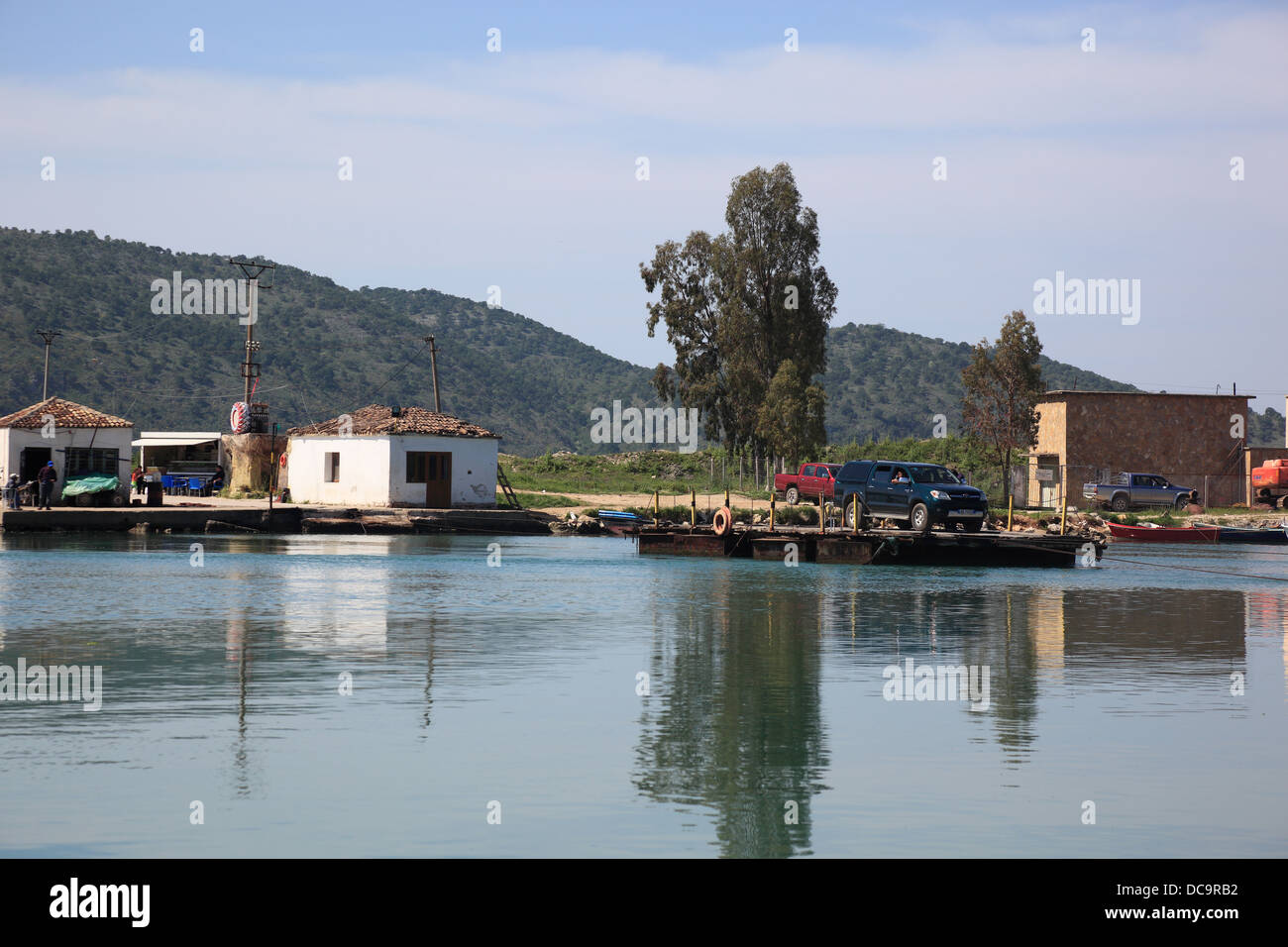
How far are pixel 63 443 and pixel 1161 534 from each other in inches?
1809

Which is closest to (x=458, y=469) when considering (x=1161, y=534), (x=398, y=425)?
(x=398, y=425)

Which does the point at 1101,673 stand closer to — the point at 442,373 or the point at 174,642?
the point at 174,642

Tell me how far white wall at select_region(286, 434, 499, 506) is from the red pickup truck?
13300mm

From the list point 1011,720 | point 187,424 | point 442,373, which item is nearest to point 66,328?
point 187,424

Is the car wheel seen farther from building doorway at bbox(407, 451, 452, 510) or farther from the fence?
the fence

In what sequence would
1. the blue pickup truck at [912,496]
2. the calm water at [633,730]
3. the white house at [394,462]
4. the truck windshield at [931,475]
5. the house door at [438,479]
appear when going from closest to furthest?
the calm water at [633,730] < the blue pickup truck at [912,496] < the truck windshield at [931,475] < the white house at [394,462] < the house door at [438,479]

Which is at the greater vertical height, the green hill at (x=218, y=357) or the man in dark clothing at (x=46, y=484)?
the green hill at (x=218, y=357)

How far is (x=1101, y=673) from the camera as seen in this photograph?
62.4 ft

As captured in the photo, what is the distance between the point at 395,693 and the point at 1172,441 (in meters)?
61.0

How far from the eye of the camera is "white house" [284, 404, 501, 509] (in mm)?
61312

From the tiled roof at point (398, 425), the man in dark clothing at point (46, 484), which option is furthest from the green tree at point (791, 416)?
the man in dark clothing at point (46, 484)

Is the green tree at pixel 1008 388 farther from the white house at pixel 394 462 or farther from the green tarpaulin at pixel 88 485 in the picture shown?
the green tarpaulin at pixel 88 485

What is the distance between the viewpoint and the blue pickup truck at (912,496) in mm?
40844

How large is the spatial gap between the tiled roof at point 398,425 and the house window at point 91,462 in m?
8.77
